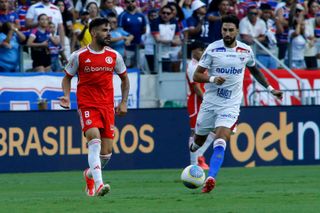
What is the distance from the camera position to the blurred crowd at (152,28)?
2127 centimetres

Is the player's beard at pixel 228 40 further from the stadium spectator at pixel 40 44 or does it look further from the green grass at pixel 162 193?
the stadium spectator at pixel 40 44

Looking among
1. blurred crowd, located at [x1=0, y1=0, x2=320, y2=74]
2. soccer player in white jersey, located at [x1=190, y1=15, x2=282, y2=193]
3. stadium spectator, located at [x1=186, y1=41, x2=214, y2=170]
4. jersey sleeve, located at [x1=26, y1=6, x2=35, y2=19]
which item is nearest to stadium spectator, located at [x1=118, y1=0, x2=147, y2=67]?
blurred crowd, located at [x1=0, y1=0, x2=320, y2=74]

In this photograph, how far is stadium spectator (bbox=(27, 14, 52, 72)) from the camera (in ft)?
69.3

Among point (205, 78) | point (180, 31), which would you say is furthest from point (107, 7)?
point (205, 78)

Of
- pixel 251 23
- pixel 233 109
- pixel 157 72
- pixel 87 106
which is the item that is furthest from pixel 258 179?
pixel 251 23

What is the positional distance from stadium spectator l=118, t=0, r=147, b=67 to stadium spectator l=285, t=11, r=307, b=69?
4.35 meters

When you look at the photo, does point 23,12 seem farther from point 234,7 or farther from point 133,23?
point 234,7

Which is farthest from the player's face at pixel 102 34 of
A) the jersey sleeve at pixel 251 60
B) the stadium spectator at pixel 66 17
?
the stadium spectator at pixel 66 17

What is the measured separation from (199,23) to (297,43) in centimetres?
309

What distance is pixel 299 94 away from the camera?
23.8m

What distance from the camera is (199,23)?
23.4 m

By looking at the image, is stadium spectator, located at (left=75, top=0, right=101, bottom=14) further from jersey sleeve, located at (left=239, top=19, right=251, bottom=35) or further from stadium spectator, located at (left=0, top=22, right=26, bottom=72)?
jersey sleeve, located at (left=239, top=19, right=251, bottom=35)

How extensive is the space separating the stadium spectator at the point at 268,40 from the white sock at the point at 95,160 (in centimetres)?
1208

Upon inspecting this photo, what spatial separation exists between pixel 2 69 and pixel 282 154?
653 centimetres
